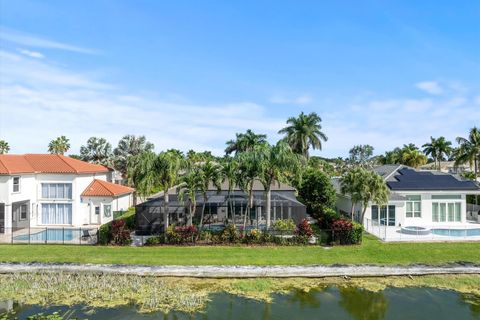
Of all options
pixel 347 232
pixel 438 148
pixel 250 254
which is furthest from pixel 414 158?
pixel 250 254

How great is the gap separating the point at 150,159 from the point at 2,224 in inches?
595

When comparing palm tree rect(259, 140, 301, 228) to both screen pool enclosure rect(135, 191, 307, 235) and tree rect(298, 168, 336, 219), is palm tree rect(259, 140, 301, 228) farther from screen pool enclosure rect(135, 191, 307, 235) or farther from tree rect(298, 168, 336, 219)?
tree rect(298, 168, 336, 219)

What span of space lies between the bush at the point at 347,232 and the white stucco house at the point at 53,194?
Answer: 20.8m

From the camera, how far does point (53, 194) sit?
108 ft

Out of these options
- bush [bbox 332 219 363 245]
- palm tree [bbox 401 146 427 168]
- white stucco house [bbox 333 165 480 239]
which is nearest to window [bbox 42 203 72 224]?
bush [bbox 332 219 363 245]

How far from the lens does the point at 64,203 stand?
32750 mm

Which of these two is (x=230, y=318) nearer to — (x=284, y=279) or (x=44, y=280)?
(x=284, y=279)

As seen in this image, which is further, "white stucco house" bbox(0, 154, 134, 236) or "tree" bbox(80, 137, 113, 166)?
"tree" bbox(80, 137, 113, 166)

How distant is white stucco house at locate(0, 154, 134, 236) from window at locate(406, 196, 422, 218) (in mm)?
27772

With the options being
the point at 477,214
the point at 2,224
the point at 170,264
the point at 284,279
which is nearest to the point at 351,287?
the point at 284,279

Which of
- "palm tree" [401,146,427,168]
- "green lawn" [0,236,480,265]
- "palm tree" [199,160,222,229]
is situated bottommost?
"green lawn" [0,236,480,265]

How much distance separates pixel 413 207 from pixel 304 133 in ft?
66.9

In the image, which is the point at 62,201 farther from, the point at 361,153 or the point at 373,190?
the point at 361,153

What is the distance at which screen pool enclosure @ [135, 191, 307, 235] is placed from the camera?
94.1ft
